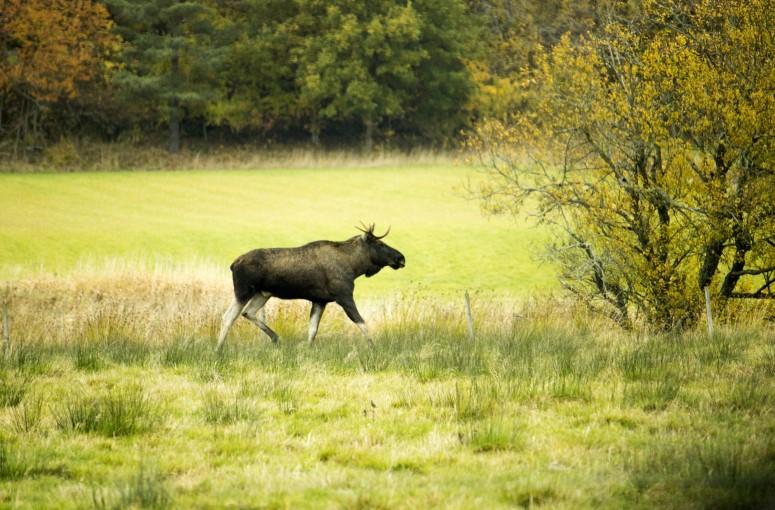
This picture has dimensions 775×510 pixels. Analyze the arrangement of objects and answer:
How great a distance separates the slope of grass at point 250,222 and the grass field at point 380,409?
7.55 m

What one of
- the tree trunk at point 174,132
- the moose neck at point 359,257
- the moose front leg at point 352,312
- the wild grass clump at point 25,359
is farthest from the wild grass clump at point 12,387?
the tree trunk at point 174,132

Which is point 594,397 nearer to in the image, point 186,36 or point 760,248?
point 760,248

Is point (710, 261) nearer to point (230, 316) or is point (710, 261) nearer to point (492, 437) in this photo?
point (230, 316)

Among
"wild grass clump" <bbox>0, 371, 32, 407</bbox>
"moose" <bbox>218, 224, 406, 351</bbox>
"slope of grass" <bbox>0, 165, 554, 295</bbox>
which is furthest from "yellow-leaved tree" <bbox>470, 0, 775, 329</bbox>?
"wild grass clump" <bbox>0, 371, 32, 407</bbox>

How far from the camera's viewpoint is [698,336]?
48.1ft

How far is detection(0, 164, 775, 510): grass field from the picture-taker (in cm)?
710

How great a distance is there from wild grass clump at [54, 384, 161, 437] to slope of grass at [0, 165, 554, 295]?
15525 millimetres

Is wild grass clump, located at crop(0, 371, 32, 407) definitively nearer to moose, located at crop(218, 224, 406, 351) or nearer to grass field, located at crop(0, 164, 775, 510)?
grass field, located at crop(0, 164, 775, 510)

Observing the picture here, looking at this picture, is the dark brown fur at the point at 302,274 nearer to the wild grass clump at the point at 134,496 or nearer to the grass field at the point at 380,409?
the grass field at the point at 380,409

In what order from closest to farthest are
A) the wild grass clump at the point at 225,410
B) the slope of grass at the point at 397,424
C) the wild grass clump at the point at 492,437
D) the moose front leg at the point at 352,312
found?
the slope of grass at the point at 397,424 → the wild grass clump at the point at 492,437 → the wild grass clump at the point at 225,410 → the moose front leg at the point at 352,312

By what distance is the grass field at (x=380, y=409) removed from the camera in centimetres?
Result: 710

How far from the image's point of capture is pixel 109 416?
9039mm

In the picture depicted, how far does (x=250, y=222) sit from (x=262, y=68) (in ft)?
78.5

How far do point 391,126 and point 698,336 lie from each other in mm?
52123
